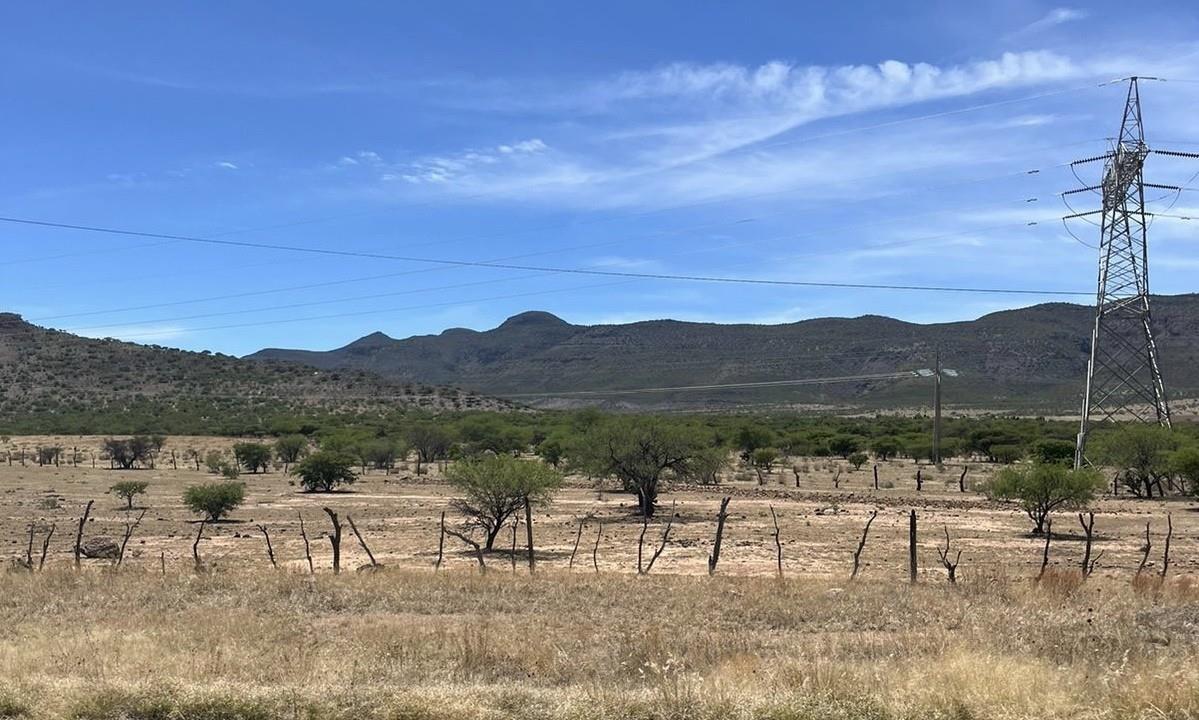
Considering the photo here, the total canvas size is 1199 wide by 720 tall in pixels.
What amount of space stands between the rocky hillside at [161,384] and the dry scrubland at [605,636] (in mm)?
86585

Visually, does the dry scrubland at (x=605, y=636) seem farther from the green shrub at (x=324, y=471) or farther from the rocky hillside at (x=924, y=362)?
the rocky hillside at (x=924, y=362)

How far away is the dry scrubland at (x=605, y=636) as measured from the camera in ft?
33.3

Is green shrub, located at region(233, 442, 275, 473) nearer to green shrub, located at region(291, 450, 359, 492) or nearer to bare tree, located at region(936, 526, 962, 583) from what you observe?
green shrub, located at region(291, 450, 359, 492)

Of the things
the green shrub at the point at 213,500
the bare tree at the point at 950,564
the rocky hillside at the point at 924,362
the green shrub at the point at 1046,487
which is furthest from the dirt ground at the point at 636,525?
the rocky hillside at the point at 924,362

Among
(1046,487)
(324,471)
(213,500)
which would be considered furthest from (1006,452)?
(213,500)

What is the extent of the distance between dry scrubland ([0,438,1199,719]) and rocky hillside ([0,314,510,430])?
284 feet

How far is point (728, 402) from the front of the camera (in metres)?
189

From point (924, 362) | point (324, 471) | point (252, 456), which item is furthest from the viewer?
point (924, 362)

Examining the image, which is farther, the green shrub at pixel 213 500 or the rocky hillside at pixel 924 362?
the rocky hillside at pixel 924 362

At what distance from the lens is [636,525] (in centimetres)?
4116

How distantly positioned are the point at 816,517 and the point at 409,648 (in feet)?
105

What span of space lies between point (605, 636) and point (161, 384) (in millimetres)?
123233

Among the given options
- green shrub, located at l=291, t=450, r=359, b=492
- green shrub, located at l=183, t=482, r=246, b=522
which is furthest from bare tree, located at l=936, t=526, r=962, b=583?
green shrub, located at l=291, t=450, r=359, b=492

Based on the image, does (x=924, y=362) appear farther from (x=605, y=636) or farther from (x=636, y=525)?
(x=605, y=636)
